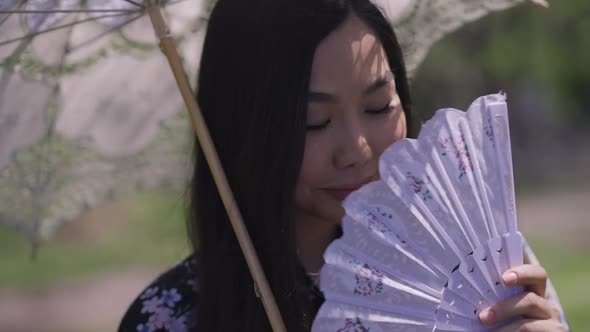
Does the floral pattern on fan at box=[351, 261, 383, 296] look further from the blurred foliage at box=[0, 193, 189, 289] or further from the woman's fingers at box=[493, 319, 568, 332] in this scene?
the blurred foliage at box=[0, 193, 189, 289]

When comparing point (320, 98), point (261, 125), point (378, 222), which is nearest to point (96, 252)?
point (261, 125)

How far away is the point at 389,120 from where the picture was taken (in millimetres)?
2023

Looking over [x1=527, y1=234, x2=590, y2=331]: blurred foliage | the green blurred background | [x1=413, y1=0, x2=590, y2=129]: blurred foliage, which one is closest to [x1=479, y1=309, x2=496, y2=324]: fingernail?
the green blurred background

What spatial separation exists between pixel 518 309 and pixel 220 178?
68 centimetres

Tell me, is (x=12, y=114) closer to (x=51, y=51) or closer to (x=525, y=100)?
(x=51, y=51)

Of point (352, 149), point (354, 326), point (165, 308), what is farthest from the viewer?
point (165, 308)

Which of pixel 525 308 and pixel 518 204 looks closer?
pixel 525 308

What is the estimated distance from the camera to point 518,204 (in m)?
14.8

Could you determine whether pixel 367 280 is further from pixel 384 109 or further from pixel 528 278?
pixel 384 109

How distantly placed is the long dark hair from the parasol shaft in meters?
0.10

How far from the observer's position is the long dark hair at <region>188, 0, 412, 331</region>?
2.00 meters

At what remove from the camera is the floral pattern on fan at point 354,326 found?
1673 millimetres

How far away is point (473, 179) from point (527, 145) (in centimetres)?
1862

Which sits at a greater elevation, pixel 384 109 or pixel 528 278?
pixel 384 109
